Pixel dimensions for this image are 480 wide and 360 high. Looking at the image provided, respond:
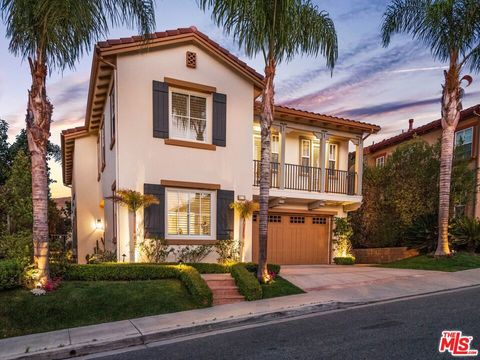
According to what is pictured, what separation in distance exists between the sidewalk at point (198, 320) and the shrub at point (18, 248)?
2.52 metres

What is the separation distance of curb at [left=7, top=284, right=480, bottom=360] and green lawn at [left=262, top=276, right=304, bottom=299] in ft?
4.22

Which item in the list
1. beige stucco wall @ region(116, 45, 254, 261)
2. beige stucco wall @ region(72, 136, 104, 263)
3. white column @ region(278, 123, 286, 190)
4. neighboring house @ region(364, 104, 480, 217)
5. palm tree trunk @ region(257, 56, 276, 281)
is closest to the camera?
palm tree trunk @ region(257, 56, 276, 281)

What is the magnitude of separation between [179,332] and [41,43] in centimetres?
680

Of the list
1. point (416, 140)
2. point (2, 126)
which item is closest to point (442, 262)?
point (416, 140)

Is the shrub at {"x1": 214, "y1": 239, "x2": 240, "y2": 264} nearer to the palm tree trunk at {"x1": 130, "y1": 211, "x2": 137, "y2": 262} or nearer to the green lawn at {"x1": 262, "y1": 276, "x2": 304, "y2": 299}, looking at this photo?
A: the green lawn at {"x1": 262, "y1": 276, "x2": 304, "y2": 299}

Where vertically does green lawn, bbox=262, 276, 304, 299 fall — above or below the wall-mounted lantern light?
below

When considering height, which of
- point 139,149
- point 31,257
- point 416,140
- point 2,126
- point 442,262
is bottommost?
point 442,262

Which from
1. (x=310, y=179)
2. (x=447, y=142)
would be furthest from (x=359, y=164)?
(x=447, y=142)

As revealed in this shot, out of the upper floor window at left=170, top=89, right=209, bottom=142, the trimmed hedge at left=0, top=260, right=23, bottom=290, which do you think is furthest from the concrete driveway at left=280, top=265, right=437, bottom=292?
the trimmed hedge at left=0, top=260, right=23, bottom=290

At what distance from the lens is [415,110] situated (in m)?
22.4

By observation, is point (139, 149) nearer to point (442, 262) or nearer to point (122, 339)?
point (122, 339)

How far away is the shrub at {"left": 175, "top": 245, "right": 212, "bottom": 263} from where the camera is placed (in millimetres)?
10859

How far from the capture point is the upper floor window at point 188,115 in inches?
444

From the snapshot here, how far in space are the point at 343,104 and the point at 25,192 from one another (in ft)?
51.6
